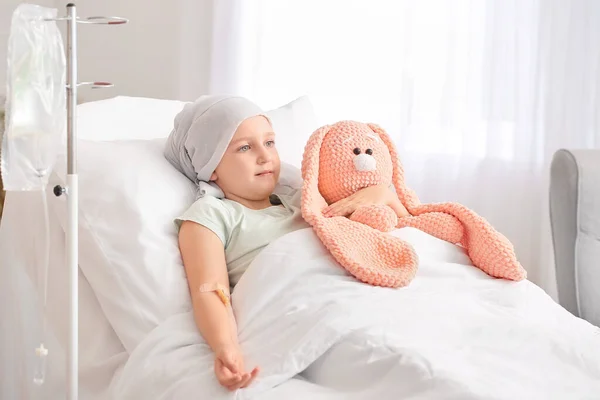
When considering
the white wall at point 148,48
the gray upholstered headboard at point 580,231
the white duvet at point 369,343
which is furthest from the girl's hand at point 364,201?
the white wall at point 148,48

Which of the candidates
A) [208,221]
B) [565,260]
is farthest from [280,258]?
[565,260]

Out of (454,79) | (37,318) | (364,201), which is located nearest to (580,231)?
(364,201)

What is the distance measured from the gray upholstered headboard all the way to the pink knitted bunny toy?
467 millimetres

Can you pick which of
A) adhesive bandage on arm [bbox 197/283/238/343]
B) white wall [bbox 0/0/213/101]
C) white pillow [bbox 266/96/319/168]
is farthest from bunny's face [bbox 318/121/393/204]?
white wall [bbox 0/0/213/101]

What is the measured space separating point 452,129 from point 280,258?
1.44 meters

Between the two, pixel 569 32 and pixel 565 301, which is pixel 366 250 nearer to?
pixel 565 301

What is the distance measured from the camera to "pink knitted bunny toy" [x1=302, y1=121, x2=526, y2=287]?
144 cm

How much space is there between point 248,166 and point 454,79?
1.30 m

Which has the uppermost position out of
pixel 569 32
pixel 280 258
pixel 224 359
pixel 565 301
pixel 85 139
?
pixel 569 32

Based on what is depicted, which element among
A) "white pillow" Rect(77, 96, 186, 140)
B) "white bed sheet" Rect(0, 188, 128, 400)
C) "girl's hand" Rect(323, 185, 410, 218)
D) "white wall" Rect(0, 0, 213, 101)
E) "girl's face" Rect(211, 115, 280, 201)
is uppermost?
"white wall" Rect(0, 0, 213, 101)

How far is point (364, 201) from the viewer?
1.60 m

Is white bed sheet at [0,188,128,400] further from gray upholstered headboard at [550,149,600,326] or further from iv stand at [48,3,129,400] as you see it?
gray upholstered headboard at [550,149,600,326]

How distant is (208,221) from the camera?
1.48 meters

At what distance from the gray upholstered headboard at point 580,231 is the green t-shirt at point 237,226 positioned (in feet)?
2.56
